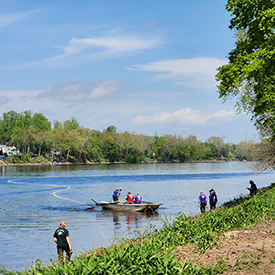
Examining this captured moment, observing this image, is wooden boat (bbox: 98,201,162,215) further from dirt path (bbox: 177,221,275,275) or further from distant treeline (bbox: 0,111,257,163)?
distant treeline (bbox: 0,111,257,163)

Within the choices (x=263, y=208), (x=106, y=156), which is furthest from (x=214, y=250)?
(x=106, y=156)


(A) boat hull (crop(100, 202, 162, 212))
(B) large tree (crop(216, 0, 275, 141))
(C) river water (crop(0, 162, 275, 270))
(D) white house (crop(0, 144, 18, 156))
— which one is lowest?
(C) river water (crop(0, 162, 275, 270))

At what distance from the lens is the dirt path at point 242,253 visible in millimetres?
9492

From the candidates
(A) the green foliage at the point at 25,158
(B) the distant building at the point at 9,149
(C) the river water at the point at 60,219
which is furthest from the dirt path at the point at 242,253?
(B) the distant building at the point at 9,149

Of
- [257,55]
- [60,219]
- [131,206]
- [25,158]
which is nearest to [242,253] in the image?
[257,55]

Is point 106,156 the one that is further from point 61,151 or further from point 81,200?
point 81,200

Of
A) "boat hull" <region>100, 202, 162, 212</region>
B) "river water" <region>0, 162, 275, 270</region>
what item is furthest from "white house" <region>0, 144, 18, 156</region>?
"boat hull" <region>100, 202, 162, 212</region>

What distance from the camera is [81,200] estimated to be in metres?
42.2

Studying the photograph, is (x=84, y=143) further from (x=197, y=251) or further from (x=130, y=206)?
(x=197, y=251)

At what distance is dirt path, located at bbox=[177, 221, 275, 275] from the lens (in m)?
9.49

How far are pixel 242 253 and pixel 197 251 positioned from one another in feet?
4.12

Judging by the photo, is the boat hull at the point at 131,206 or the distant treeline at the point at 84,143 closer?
the boat hull at the point at 131,206

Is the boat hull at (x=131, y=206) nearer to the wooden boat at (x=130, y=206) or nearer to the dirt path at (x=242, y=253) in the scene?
the wooden boat at (x=130, y=206)

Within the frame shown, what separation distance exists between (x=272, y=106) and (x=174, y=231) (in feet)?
37.4
